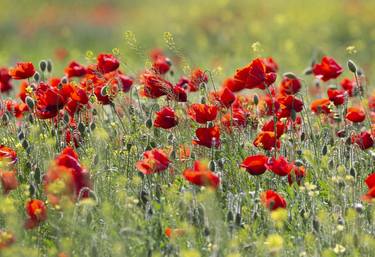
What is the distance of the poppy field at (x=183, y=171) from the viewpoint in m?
2.93

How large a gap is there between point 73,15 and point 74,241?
16258 millimetres

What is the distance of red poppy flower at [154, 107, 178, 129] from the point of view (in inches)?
139

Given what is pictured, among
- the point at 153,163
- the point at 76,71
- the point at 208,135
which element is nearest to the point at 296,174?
the point at 208,135

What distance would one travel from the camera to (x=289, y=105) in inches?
148

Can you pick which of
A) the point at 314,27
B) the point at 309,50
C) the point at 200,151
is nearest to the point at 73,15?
the point at 314,27

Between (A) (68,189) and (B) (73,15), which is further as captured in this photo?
(B) (73,15)

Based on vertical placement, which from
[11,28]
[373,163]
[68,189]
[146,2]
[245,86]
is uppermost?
[146,2]

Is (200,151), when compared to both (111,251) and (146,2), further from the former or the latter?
(146,2)

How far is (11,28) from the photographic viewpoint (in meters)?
17.6

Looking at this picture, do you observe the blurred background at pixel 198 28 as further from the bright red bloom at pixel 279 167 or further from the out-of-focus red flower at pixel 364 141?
the bright red bloom at pixel 279 167

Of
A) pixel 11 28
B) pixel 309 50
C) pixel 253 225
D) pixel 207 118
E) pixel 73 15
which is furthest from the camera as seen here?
pixel 73 15

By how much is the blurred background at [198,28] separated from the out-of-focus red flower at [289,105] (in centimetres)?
466

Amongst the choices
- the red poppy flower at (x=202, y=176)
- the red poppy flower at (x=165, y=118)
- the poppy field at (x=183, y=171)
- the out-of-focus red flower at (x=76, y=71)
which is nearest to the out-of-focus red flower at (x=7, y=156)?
the poppy field at (x=183, y=171)

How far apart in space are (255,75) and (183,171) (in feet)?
1.62
